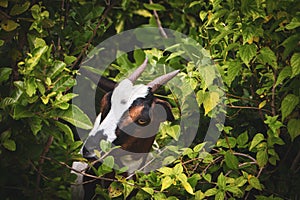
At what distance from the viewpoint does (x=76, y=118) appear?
1.52 m

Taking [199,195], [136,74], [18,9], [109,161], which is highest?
[18,9]

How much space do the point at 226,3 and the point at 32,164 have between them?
0.71 metres

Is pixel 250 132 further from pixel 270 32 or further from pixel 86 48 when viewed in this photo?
pixel 86 48

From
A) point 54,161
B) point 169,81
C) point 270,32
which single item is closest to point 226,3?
point 270,32

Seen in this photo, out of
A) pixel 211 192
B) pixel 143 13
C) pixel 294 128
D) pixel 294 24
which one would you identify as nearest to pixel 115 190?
pixel 211 192

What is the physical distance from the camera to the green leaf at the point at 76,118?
1.51 metres

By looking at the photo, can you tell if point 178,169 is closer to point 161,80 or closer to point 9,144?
point 161,80

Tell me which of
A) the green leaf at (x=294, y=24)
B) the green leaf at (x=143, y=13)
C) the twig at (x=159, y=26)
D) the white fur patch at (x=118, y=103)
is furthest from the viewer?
the green leaf at (x=143, y=13)

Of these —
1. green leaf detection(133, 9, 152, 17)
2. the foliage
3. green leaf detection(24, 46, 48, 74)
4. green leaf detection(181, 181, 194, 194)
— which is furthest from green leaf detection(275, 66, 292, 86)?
green leaf detection(133, 9, 152, 17)

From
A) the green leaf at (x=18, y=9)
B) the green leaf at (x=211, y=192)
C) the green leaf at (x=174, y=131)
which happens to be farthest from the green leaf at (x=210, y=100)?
the green leaf at (x=18, y=9)

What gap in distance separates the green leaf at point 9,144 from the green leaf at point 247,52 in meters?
0.65

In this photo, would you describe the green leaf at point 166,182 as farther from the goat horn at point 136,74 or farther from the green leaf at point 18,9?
the green leaf at point 18,9

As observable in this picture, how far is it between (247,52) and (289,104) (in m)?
0.17

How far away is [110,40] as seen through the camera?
240 centimetres
